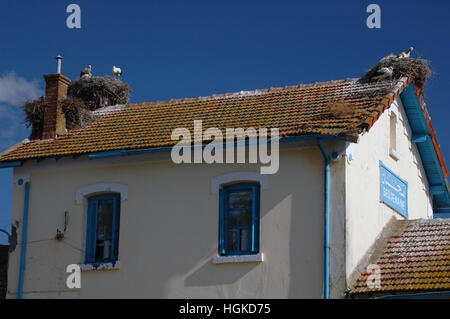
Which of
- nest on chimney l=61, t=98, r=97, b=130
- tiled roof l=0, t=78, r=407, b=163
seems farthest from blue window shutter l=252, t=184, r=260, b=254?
nest on chimney l=61, t=98, r=97, b=130

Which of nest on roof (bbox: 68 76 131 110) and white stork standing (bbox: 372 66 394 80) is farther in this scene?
nest on roof (bbox: 68 76 131 110)

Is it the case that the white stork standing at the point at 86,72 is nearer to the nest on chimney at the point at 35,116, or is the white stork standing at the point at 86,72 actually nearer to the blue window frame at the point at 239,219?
the nest on chimney at the point at 35,116

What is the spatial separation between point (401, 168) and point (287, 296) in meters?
5.94

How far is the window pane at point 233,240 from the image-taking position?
17766 mm

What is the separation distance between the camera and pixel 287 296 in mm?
16844

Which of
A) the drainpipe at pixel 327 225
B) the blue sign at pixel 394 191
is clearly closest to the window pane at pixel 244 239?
the drainpipe at pixel 327 225

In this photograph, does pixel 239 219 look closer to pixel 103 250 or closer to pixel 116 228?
pixel 116 228

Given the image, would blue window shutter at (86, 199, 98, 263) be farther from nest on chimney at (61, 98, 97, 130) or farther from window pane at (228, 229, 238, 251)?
window pane at (228, 229, 238, 251)

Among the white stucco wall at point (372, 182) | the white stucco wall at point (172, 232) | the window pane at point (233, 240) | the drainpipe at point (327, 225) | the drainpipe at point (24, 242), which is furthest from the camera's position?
the drainpipe at point (24, 242)

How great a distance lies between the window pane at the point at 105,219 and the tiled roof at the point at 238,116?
131 centimetres

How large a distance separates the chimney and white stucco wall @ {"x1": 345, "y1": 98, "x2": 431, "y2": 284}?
802 cm

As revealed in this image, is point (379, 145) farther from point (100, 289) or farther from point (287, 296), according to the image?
point (100, 289)

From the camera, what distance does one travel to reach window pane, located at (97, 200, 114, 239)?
62.8 feet
